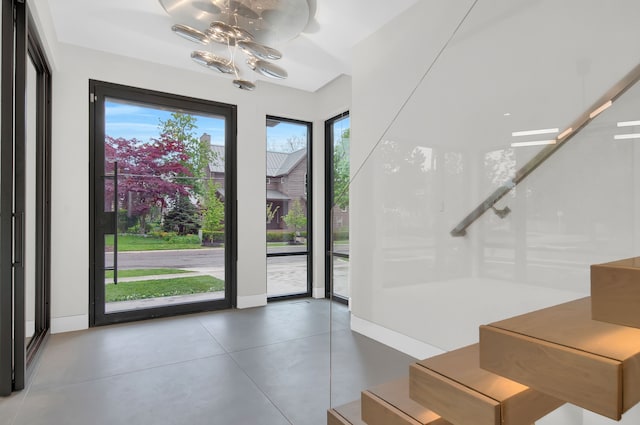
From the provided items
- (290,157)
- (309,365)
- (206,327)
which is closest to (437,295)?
(309,365)

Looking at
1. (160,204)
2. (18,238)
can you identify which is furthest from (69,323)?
(18,238)

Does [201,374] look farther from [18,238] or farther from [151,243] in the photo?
[151,243]

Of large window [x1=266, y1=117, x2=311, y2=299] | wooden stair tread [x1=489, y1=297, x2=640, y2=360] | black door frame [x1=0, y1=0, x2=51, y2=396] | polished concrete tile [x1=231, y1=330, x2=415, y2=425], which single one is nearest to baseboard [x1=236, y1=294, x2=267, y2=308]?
large window [x1=266, y1=117, x2=311, y2=299]

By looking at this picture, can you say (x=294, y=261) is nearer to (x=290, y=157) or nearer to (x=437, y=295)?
(x=290, y=157)

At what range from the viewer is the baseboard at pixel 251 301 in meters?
4.80

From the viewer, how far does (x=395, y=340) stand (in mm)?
1968

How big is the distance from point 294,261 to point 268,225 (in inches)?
27.9

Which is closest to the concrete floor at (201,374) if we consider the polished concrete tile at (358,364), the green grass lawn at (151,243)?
the polished concrete tile at (358,364)

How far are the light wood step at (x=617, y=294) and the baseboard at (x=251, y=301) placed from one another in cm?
421

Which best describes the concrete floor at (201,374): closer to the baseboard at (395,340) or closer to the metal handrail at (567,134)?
the baseboard at (395,340)

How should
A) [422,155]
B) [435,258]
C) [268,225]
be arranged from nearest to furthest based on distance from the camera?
1. [435,258]
2. [422,155]
3. [268,225]

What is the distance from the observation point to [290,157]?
5430mm

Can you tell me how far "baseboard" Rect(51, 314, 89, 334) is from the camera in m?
3.75

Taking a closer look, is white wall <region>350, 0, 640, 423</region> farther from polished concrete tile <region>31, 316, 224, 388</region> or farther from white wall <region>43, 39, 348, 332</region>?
white wall <region>43, 39, 348, 332</region>
